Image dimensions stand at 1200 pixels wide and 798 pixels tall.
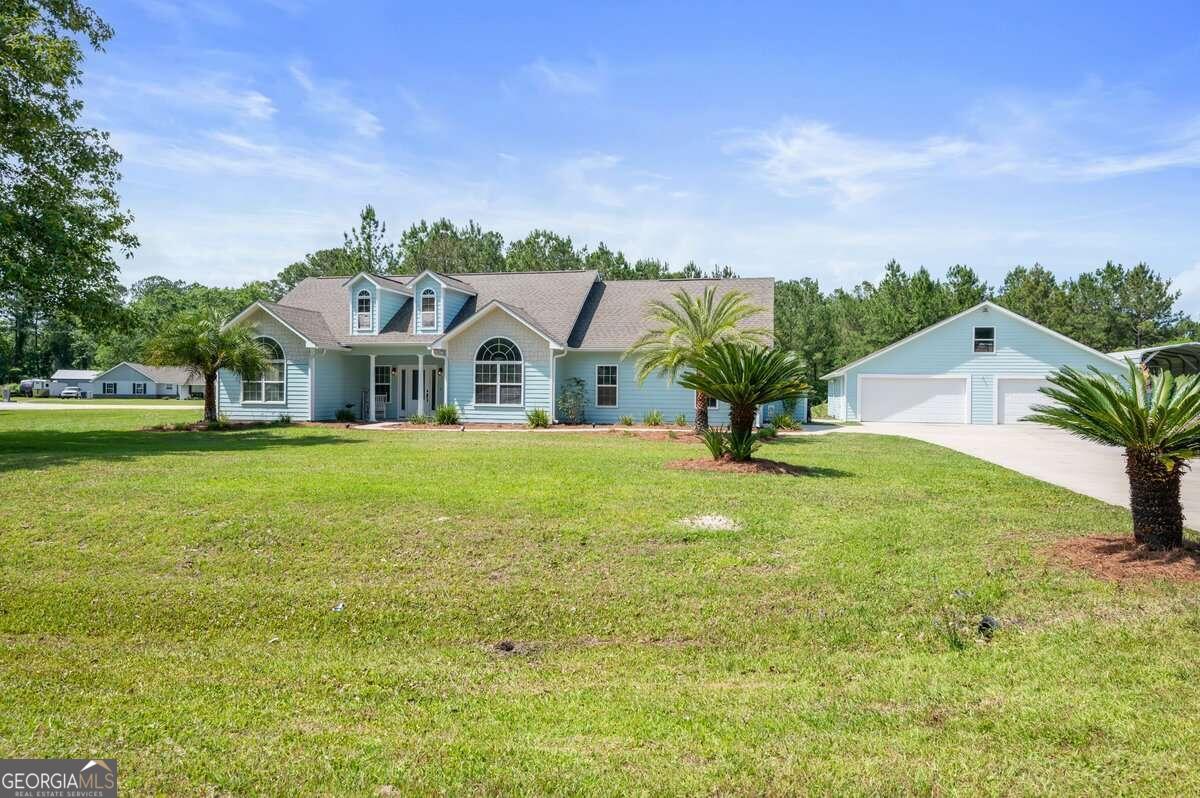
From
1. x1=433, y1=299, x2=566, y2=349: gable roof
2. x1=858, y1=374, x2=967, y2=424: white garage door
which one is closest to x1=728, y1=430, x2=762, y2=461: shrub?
x1=433, y1=299, x2=566, y2=349: gable roof

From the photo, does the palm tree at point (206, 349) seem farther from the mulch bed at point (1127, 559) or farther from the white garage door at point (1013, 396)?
the white garage door at point (1013, 396)

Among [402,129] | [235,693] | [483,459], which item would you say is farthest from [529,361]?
[235,693]

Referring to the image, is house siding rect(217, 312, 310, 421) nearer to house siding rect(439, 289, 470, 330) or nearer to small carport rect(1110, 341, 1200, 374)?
house siding rect(439, 289, 470, 330)

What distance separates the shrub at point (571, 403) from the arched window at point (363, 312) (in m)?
8.05

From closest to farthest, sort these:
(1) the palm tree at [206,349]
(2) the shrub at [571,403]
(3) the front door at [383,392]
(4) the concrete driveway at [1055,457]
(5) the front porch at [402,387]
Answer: (4) the concrete driveway at [1055,457], (1) the palm tree at [206,349], (2) the shrub at [571,403], (5) the front porch at [402,387], (3) the front door at [383,392]

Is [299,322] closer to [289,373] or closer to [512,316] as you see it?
[289,373]

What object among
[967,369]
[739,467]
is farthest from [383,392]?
[967,369]

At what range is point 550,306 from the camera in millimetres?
28875

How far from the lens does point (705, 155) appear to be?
20.2m

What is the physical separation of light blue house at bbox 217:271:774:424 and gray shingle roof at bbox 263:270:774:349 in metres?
0.06

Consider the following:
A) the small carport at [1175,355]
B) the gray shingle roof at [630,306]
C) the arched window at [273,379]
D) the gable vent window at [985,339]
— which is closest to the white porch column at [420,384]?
the arched window at [273,379]

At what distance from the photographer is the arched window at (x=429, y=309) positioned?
2817cm

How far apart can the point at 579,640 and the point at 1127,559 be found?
541 cm

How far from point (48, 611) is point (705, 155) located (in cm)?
1749
